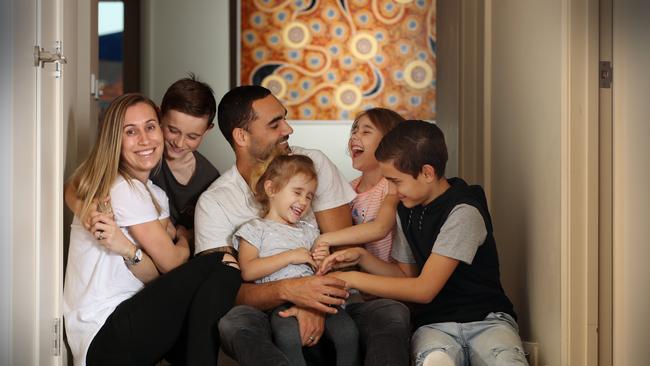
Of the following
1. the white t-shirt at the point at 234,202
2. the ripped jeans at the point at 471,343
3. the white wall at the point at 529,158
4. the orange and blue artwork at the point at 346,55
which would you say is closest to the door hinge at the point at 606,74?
the white wall at the point at 529,158

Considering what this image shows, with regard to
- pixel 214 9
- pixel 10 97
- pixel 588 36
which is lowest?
pixel 10 97

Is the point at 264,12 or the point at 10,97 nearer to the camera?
the point at 10,97

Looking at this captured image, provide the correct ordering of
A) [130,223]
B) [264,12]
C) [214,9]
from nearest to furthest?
[130,223]
[214,9]
[264,12]

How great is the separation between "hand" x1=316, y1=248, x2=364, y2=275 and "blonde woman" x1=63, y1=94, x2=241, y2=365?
0.26m

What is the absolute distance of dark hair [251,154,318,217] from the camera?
2.70 meters

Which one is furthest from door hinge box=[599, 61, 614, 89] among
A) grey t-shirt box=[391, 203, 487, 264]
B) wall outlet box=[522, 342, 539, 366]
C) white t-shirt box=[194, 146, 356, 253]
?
white t-shirt box=[194, 146, 356, 253]

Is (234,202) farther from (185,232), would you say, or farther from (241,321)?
Result: (241,321)

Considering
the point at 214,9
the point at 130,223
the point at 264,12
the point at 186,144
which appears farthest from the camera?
the point at 264,12

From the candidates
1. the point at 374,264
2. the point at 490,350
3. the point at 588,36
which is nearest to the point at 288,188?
the point at 374,264

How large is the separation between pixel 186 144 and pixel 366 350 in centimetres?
97

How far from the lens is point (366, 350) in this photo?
2459mm

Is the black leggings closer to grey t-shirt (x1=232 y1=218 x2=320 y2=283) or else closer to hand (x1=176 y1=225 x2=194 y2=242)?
grey t-shirt (x1=232 y1=218 x2=320 y2=283)

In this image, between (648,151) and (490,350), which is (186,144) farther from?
(648,151)

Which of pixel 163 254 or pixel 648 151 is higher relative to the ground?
pixel 648 151
